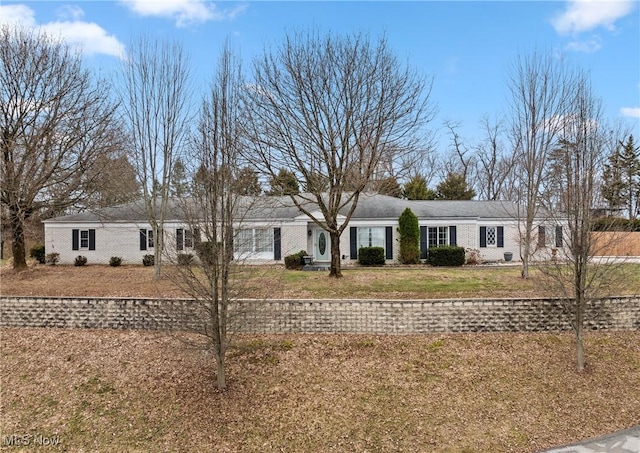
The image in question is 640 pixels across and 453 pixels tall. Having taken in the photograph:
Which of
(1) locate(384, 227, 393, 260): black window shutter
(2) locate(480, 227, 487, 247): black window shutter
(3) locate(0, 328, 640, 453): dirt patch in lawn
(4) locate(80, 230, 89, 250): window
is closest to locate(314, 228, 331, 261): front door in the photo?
(1) locate(384, 227, 393, 260): black window shutter

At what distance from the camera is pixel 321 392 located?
7.18 meters

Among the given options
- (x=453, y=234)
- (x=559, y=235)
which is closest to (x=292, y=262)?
(x=453, y=234)

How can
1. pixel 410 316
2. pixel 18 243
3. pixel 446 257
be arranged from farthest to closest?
pixel 446 257 < pixel 18 243 < pixel 410 316

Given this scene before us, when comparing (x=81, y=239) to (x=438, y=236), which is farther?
(x=81, y=239)

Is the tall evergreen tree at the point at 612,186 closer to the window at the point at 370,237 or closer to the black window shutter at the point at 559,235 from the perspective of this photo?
the black window shutter at the point at 559,235

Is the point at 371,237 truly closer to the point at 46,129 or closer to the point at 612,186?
the point at 612,186

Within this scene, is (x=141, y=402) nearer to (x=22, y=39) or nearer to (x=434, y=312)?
(x=434, y=312)

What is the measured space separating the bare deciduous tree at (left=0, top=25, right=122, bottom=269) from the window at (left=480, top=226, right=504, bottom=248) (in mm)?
17805

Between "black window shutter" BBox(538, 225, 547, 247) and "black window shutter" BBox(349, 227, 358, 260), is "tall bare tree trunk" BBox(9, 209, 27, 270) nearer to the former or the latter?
"black window shutter" BBox(349, 227, 358, 260)

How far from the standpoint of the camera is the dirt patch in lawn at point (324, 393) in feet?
20.5

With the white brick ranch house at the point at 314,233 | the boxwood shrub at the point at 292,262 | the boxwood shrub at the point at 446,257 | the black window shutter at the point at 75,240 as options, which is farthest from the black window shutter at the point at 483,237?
the black window shutter at the point at 75,240

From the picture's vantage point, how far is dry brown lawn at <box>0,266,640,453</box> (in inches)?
246

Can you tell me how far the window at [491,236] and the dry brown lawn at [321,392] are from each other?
12390 mm

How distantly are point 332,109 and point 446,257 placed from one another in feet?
32.3
